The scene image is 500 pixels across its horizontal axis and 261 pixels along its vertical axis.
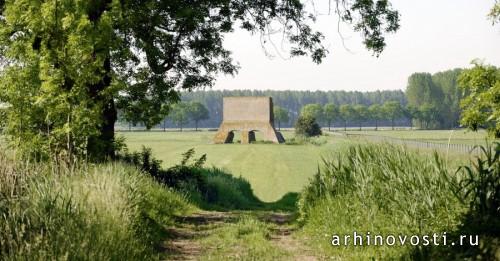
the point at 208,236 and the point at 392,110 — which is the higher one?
the point at 392,110

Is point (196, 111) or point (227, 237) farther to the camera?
point (196, 111)

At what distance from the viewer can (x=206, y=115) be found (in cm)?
16825

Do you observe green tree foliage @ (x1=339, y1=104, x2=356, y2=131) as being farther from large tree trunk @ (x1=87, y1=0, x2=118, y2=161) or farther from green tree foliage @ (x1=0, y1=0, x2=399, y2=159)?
large tree trunk @ (x1=87, y1=0, x2=118, y2=161)

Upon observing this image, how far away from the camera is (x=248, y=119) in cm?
8425

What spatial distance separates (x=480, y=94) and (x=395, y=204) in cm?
1462

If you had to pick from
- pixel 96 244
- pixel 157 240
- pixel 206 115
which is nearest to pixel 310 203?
pixel 157 240

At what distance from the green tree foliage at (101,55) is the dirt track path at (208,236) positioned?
114 inches

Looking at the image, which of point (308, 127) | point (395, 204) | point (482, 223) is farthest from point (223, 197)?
point (308, 127)

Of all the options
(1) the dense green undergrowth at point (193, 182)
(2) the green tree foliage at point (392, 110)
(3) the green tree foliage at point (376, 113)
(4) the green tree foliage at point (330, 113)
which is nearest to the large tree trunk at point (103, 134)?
(1) the dense green undergrowth at point (193, 182)

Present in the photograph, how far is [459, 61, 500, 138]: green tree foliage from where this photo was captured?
20.7 m

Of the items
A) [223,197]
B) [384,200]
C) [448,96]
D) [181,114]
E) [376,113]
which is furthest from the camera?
[376,113]

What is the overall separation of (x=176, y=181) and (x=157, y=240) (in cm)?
892

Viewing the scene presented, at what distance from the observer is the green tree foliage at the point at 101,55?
13.6 m

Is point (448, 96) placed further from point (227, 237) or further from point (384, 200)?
point (384, 200)
